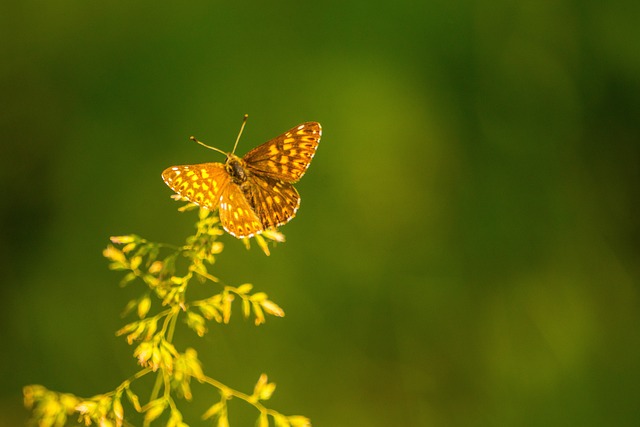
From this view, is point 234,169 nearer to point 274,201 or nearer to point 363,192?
point 274,201

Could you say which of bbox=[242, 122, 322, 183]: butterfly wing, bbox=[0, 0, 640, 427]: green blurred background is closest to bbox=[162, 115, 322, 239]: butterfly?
bbox=[242, 122, 322, 183]: butterfly wing

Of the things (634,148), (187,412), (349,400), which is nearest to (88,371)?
(187,412)

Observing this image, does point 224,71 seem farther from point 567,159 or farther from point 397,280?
point 567,159

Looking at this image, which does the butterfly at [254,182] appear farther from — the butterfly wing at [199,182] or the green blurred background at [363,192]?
the green blurred background at [363,192]

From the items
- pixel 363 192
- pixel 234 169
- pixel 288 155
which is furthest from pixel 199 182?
pixel 363 192

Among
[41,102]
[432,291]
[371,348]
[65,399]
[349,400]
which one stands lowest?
[349,400]
